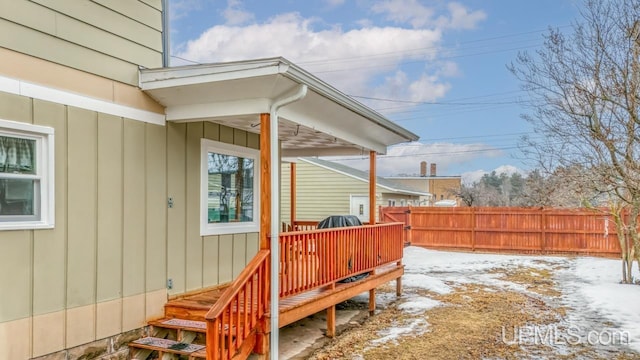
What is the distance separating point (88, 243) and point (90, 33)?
2043 mm

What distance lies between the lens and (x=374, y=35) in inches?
917

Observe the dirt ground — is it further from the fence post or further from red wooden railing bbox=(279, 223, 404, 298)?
the fence post

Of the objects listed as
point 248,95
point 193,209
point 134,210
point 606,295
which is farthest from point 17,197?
point 606,295

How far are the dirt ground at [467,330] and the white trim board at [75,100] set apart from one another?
3.38 metres

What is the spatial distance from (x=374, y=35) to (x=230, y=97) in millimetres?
19802

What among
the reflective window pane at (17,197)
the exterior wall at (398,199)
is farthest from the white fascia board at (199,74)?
the exterior wall at (398,199)

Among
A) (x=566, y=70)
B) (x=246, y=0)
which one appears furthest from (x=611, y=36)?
(x=246, y=0)

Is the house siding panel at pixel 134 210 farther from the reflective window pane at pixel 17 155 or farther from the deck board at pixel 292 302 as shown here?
the reflective window pane at pixel 17 155

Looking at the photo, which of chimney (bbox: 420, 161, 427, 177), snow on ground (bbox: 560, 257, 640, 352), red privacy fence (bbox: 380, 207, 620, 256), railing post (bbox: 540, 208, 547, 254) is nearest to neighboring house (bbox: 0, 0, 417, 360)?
snow on ground (bbox: 560, 257, 640, 352)

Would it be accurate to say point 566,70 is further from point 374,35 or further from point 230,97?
point 374,35

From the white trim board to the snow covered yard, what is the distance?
3372 millimetres

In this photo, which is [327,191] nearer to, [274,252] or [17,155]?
[274,252]

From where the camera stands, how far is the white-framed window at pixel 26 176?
3.78m

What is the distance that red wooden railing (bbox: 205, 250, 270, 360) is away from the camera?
12.9ft
